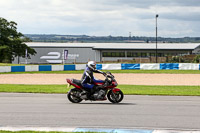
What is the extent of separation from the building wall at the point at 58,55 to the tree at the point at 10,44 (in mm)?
1333

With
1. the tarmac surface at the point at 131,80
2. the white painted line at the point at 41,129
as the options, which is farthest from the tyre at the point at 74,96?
the tarmac surface at the point at 131,80

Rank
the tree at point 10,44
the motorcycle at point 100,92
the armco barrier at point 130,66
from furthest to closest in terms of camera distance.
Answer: the tree at point 10,44 < the armco barrier at point 130,66 < the motorcycle at point 100,92

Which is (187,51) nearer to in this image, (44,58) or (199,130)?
(44,58)

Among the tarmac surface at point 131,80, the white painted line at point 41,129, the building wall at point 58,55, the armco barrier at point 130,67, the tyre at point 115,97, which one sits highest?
the building wall at point 58,55

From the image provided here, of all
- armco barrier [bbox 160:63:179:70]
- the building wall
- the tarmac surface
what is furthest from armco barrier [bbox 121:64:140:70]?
the building wall

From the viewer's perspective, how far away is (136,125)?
10.2 metres

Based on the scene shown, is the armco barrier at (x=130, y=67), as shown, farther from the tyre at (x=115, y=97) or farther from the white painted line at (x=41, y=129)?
the white painted line at (x=41, y=129)

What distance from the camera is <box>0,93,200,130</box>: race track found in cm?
1035

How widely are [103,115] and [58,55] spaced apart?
61.6 meters

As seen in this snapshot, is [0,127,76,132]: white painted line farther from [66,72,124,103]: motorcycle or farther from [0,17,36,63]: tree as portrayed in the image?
[0,17,36,63]: tree

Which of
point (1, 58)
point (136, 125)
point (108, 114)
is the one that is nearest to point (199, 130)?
point (136, 125)

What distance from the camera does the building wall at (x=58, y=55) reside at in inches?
2872

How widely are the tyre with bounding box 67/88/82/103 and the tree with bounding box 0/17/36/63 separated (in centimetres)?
5690

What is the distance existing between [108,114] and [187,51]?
220 feet
